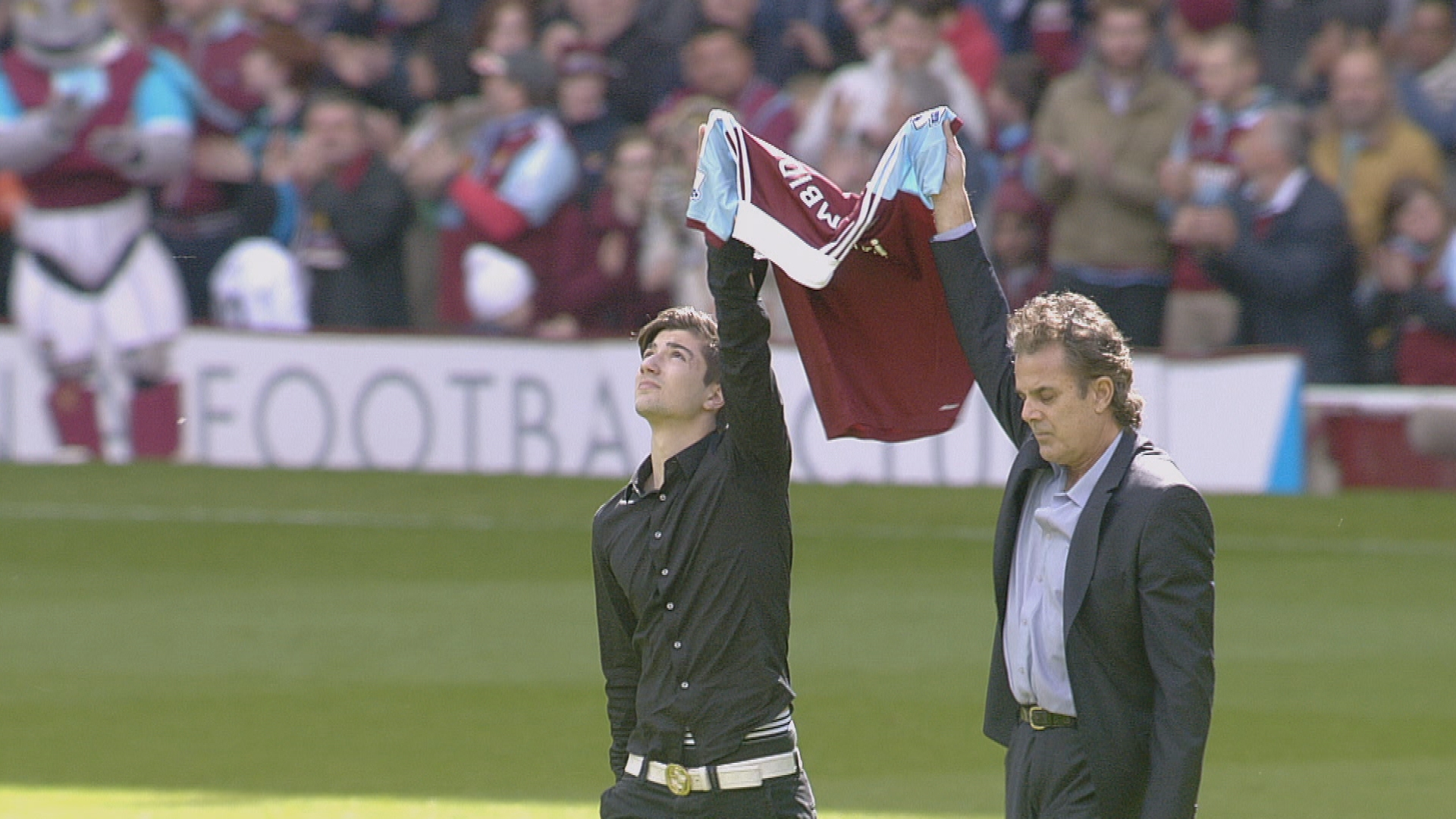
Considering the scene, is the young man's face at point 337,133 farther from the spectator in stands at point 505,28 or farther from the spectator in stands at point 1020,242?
the spectator in stands at point 1020,242

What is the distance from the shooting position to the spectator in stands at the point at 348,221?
49.4ft

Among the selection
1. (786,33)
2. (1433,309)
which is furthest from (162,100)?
(1433,309)

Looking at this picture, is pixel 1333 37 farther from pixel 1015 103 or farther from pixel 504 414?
pixel 504 414

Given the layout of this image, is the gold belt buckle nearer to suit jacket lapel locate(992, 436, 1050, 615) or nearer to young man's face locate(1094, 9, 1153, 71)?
suit jacket lapel locate(992, 436, 1050, 615)

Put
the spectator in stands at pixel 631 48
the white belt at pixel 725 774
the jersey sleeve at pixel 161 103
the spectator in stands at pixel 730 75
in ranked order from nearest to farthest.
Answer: the white belt at pixel 725 774 < the spectator in stands at pixel 730 75 < the jersey sleeve at pixel 161 103 < the spectator in stands at pixel 631 48

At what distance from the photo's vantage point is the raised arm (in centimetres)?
465

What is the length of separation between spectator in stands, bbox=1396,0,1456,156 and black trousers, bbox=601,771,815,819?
951 centimetres

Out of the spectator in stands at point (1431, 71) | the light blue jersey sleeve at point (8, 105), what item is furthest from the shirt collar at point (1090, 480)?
the light blue jersey sleeve at point (8, 105)

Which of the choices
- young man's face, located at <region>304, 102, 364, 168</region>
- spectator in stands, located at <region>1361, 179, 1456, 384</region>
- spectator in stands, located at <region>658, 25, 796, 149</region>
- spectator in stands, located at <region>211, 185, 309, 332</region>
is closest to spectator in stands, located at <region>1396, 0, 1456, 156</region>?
spectator in stands, located at <region>1361, 179, 1456, 384</region>

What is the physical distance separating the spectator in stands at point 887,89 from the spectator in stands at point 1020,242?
439 millimetres

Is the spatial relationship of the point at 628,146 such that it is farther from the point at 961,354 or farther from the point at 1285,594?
the point at 961,354

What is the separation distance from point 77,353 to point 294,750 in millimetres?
7425

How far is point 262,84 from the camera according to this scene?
Result: 16.3 meters

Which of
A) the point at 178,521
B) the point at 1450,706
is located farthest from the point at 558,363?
the point at 1450,706
